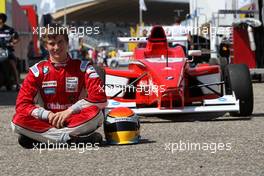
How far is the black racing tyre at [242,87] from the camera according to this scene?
29.2 ft

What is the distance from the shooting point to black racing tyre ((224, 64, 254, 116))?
351 inches

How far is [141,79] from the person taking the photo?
931cm

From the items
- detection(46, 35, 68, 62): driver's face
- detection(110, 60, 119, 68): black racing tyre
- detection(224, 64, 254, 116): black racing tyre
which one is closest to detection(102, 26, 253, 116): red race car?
detection(224, 64, 254, 116): black racing tyre

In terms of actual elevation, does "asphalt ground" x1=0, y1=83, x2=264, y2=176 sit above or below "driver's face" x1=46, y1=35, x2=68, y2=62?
below

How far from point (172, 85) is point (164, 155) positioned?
277 cm

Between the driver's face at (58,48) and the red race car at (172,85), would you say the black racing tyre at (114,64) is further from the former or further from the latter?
the driver's face at (58,48)

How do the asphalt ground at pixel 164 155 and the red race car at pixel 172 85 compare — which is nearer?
the asphalt ground at pixel 164 155

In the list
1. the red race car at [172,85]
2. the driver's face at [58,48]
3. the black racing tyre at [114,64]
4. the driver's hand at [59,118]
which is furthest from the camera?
the black racing tyre at [114,64]

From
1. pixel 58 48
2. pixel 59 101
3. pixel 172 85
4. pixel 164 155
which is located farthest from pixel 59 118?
pixel 172 85

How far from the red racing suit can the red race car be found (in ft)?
→ 6.59

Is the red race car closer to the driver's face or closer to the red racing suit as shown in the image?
the red racing suit

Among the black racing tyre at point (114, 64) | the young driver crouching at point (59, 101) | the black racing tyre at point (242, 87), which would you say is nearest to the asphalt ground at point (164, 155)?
the young driver crouching at point (59, 101)

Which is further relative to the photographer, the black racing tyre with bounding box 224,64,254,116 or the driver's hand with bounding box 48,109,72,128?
the black racing tyre with bounding box 224,64,254,116

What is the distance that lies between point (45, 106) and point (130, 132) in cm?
82
